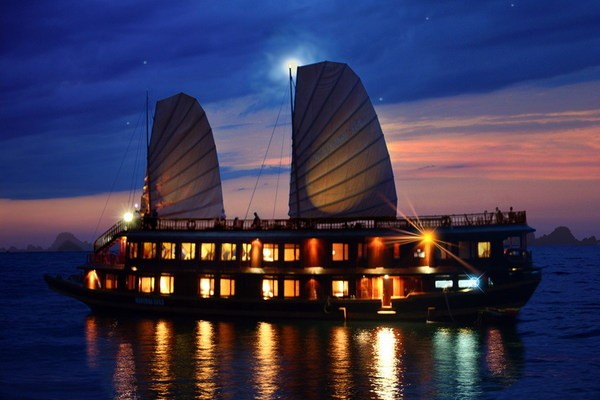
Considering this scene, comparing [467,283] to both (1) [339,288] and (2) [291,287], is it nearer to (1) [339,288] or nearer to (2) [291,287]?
(1) [339,288]

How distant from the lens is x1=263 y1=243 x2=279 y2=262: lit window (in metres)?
34.5

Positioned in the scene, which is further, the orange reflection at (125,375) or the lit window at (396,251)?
the lit window at (396,251)

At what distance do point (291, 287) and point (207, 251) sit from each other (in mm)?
4662

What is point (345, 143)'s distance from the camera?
35469 millimetres

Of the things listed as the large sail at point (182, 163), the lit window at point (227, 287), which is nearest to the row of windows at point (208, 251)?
the lit window at point (227, 287)

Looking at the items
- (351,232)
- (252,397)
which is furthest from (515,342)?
(252,397)

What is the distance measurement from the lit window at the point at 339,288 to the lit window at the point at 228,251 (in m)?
5.15

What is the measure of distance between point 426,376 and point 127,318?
1932cm

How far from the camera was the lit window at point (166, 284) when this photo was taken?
36.5 meters

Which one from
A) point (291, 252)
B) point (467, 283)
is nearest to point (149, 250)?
point (291, 252)

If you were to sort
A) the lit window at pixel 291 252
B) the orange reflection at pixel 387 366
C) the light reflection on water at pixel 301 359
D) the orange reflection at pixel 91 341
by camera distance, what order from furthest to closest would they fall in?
1. the lit window at pixel 291 252
2. the orange reflection at pixel 91 341
3. the light reflection on water at pixel 301 359
4. the orange reflection at pixel 387 366

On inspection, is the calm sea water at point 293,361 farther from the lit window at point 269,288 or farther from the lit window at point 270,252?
the lit window at point 270,252

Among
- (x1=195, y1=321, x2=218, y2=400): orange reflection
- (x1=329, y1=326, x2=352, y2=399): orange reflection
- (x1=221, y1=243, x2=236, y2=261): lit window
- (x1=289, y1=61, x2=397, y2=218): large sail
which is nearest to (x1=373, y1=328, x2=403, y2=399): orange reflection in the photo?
(x1=329, y1=326, x2=352, y2=399): orange reflection

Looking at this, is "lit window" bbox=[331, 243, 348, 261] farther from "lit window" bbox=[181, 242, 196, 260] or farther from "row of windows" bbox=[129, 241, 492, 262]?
"lit window" bbox=[181, 242, 196, 260]
